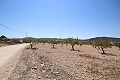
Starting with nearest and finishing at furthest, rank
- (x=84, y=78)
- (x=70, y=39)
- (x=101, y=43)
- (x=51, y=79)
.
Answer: (x=51, y=79) → (x=84, y=78) → (x=101, y=43) → (x=70, y=39)

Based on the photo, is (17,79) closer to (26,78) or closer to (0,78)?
(26,78)

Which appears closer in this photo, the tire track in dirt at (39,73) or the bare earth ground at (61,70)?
the tire track in dirt at (39,73)

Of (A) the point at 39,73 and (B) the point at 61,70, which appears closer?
(A) the point at 39,73

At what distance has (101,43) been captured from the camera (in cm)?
4988

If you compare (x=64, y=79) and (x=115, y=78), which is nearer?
(x=64, y=79)

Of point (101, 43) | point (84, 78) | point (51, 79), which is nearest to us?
point (51, 79)

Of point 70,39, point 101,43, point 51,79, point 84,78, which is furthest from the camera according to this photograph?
point 70,39

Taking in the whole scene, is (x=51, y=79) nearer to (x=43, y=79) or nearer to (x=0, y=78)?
(x=43, y=79)

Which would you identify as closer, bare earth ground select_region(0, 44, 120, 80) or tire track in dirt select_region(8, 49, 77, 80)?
tire track in dirt select_region(8, 49, 77, 80)

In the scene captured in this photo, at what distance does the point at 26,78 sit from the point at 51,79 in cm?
196

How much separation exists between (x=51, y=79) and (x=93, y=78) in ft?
11.6

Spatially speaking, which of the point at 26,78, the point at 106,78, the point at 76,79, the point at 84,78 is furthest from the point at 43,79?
the point at 106,78

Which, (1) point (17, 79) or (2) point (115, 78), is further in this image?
(2) point (115, 78)

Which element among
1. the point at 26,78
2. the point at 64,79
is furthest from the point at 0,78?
the point at 64,79
